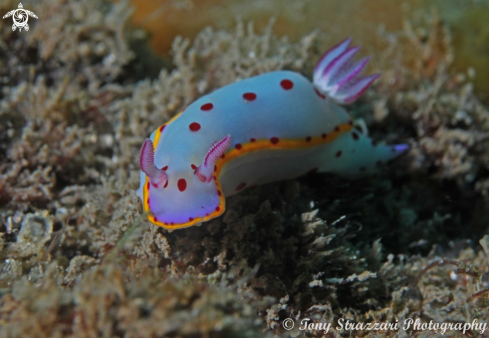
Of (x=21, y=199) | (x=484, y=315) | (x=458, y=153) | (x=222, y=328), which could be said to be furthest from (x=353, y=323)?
(x=21, y=199)

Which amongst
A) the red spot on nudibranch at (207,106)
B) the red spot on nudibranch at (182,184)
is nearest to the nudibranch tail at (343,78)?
the red spot on nudibranch at (207,106)

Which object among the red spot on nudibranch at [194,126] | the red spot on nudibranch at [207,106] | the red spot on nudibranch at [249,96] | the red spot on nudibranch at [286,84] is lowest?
the red spot on nudibranch at [194,126]

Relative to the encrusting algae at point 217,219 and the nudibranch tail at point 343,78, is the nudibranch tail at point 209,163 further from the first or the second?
the nudibranch tail at point 343,78

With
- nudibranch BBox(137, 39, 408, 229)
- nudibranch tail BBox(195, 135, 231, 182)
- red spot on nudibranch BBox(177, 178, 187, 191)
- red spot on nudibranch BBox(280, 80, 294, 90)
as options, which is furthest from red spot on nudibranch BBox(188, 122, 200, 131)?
red spot on nudibranch BBox(280, 80, 294, 90)

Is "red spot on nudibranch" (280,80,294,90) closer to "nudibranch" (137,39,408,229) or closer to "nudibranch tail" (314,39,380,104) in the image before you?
"nudibranch" (137,39,408,229)

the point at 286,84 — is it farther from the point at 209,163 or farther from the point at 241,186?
the point at 209,163

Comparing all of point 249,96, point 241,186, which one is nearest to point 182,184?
point 241,186

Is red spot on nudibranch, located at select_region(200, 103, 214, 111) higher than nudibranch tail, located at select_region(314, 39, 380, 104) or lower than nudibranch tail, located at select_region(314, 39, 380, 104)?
lower
